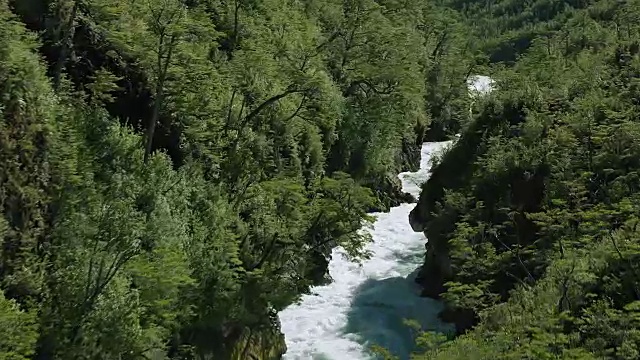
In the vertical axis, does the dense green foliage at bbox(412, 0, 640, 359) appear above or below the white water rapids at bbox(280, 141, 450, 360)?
above

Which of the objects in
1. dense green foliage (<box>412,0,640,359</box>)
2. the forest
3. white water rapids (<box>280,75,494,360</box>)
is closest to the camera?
dense green foliage (<box>412,0,640,359</box>)

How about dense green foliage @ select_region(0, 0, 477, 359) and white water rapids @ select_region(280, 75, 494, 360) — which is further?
white water rapids @ select_region(280, 75, 494, 360)

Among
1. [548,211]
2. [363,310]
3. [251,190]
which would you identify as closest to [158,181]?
[251,190]

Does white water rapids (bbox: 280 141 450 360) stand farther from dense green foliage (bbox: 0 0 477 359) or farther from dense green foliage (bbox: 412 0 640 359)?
dense green foliage (bbox: 412 0 640 359)

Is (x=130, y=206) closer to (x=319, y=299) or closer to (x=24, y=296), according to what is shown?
(x=24, y=296)

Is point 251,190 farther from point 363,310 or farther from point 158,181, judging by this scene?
point 363,310

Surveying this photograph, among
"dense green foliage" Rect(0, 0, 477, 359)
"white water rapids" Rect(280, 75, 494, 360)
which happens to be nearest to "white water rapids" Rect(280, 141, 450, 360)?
"white water rapids" Rect(280, 75, 494, 360)

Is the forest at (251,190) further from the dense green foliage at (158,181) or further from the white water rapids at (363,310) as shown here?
the white water rapids at (363,310)

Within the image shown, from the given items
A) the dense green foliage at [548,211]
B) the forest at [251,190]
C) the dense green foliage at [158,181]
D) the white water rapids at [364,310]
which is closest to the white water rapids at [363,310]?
the white water rapids at [364,310]
